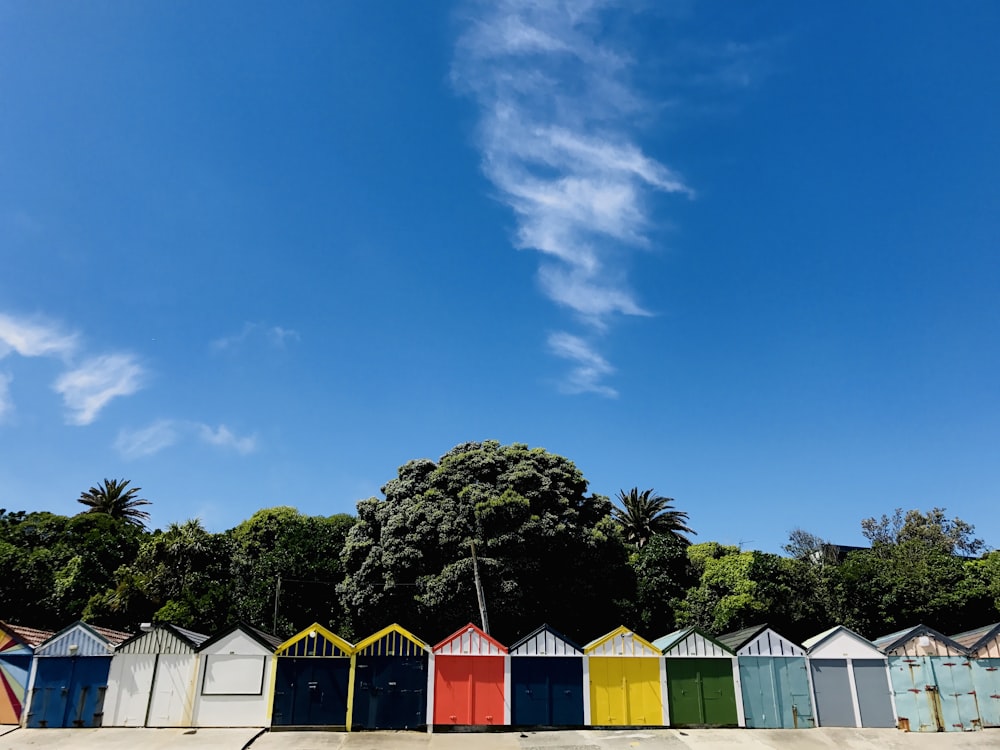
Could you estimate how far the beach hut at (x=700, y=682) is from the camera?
2203cm

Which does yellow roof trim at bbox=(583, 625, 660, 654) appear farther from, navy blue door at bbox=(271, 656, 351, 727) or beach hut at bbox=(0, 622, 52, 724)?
beach hut at bbox=(0, 622, 52, 724)

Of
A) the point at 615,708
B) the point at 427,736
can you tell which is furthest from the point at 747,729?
the point at 427,736

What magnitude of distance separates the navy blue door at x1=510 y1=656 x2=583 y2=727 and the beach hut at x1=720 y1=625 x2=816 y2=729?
3275mm

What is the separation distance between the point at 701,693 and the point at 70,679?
20576mm

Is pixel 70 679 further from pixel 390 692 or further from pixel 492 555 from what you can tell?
pixel 492 555

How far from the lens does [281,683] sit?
69.7ft

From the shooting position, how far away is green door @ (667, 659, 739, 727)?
2202 centimetres

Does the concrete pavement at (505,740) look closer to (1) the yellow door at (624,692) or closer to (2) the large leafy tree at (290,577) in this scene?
(1) the yellow door at (624,692)

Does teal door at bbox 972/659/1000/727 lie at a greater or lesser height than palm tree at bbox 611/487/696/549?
lesser

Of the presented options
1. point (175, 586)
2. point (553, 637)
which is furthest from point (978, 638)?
point (175, 586)

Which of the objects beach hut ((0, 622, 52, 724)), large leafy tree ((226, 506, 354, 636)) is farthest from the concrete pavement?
large leafy tree ((226, 506, 354, 636))

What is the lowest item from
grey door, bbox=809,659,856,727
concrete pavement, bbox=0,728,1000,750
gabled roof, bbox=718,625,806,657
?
concrete pavement, bbox=0,728,1000,750

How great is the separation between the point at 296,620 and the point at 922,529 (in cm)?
5535

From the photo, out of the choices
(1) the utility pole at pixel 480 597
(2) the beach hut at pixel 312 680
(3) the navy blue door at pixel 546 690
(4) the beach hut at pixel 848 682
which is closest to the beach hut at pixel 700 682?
(4) the beach hut at pixel 848 682
